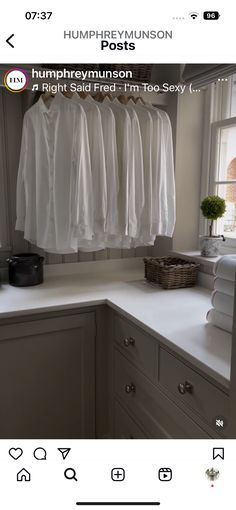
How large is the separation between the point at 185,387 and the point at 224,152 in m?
1.21

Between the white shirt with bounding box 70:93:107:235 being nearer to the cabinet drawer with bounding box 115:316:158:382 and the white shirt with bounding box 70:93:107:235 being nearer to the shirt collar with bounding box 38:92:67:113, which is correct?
the shirt collar with bounding box 38:92:67:113

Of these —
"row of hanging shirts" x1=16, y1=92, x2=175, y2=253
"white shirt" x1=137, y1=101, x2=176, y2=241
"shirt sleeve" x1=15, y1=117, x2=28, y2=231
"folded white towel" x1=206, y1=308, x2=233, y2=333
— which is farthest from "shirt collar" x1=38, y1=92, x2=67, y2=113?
"folded white towel" x1=206, y1=308, x2=233, y2=333

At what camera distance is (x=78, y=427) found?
142 centimetres

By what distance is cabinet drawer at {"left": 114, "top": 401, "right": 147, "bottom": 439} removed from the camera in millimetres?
1237

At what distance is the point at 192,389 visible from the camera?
898 mm

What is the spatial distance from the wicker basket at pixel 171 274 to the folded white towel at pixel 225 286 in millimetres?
451

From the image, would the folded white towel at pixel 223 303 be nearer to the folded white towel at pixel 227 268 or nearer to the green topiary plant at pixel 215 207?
the folded white towel at pixel 227 268

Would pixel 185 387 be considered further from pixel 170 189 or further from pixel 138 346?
pixel 170 189

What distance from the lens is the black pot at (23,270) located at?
1.49 meters

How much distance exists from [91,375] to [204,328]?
1.88 feet

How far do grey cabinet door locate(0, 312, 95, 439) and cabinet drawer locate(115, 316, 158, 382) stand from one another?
138 mm
